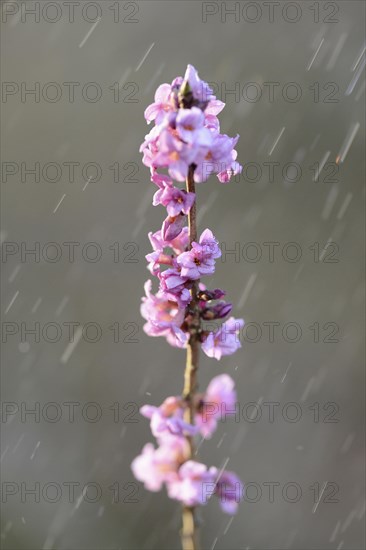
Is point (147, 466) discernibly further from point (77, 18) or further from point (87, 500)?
point (77, 18)

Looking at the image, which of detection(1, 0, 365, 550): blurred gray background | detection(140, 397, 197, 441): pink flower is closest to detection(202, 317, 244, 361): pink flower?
detection(140, 397, 197, 441): pink flower

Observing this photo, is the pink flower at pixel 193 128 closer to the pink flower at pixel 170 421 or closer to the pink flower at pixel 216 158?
the pink flower at pixel 216 158

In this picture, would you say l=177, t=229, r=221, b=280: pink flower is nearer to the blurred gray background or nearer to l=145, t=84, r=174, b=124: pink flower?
l=145, t=84, r=174, b=124: pink flower

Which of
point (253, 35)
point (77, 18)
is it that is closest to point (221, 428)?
point (253, 35)

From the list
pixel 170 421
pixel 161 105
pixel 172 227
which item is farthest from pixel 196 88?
pixel 170 421

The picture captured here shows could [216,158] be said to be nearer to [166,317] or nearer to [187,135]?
[187,135]

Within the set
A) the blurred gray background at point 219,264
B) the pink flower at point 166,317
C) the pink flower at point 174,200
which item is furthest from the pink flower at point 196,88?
the blurred gray background at point 219,264
